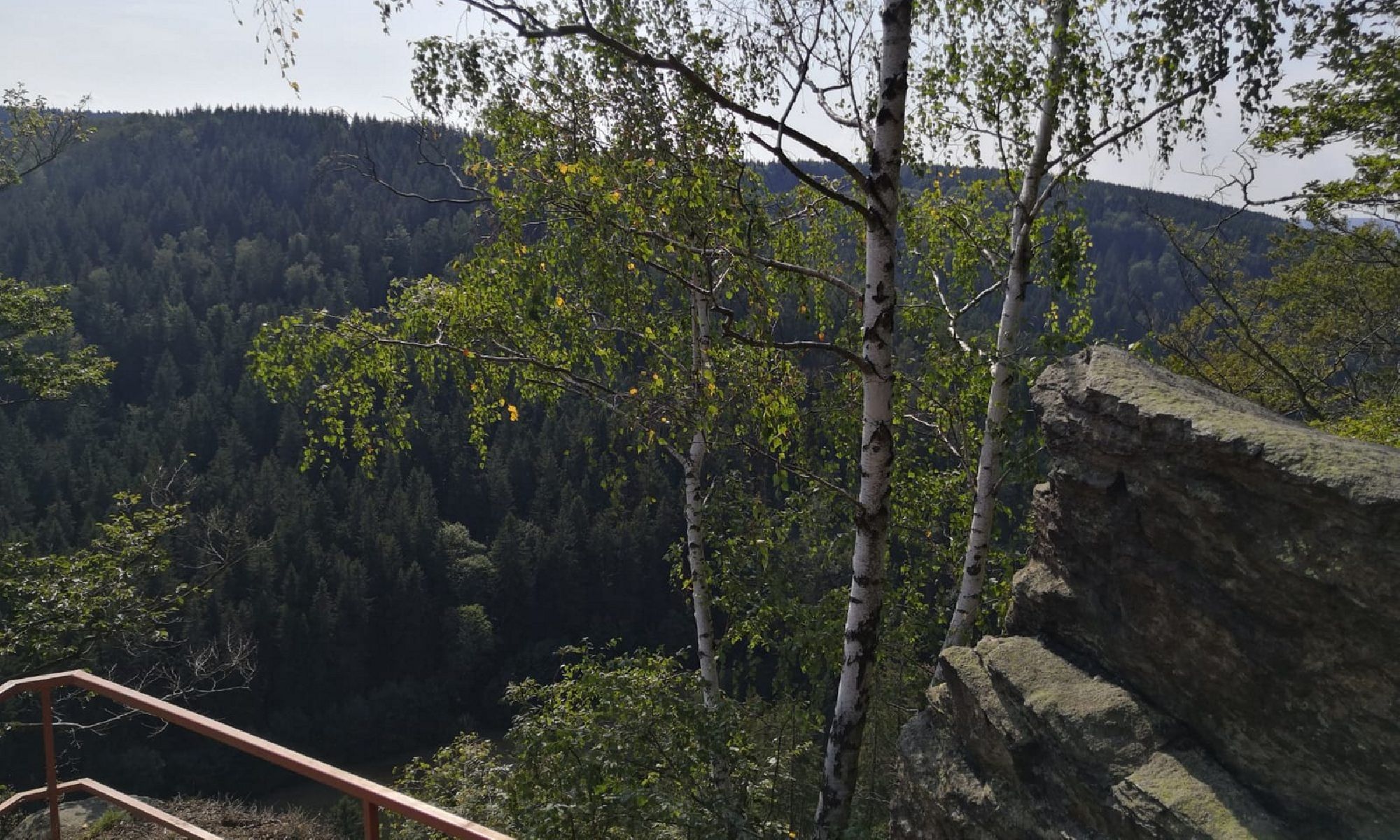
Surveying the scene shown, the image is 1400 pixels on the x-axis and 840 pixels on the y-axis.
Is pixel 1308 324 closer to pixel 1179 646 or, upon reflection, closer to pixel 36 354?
pixel 1179 646

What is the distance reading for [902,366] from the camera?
909cm

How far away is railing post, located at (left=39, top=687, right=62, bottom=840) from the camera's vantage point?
13.7ft

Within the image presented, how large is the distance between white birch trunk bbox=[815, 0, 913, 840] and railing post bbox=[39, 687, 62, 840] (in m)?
4.45

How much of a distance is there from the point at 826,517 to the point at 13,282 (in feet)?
46.5

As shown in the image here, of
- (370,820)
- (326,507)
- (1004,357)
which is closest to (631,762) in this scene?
(370,820)

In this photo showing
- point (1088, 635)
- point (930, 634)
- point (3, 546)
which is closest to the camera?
point (1088, 635)

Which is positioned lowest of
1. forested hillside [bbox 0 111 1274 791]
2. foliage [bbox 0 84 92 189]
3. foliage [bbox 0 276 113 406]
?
forested hillside [bbox 0 111 1274 791]

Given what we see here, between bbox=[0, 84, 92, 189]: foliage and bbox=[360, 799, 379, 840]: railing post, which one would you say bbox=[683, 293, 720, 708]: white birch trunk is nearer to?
bbox=[360, 799, 379, 840]: railing post

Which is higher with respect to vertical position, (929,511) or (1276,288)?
(1276,288)

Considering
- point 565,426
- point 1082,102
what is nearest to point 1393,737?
point 1082,102

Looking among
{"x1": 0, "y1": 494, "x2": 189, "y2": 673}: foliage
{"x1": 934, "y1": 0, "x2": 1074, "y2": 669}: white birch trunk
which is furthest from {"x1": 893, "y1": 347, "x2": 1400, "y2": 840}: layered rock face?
{"x1": 0, "y1": 494, "x2": 189, "y2": 673}: foliage

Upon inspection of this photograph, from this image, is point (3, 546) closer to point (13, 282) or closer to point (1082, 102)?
point (13, 282)

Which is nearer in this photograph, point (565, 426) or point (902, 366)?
point (902, 366)

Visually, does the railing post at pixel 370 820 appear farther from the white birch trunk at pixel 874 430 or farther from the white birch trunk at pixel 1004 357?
the white birch trunk at pixel 1004 357
